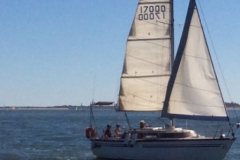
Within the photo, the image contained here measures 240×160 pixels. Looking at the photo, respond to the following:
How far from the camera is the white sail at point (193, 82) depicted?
3262cm

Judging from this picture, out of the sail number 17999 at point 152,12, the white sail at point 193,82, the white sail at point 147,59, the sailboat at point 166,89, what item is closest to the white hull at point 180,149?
the sailboat at point 166,89

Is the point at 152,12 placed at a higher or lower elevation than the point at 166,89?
higher

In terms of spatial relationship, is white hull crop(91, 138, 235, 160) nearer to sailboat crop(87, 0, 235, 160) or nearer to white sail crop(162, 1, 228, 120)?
sailboat crop(87, 0, 235, 160)

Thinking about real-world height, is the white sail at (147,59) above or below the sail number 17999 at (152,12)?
below

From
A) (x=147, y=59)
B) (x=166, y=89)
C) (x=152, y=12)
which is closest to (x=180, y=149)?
(x=166, y=89)

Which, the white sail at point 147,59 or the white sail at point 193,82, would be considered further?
the white sail at point 147,59

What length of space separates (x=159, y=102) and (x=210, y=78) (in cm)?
339

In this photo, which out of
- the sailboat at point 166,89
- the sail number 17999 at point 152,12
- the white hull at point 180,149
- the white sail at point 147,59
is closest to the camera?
the white hull at point 180,149

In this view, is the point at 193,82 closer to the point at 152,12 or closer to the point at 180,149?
the point at 180,149

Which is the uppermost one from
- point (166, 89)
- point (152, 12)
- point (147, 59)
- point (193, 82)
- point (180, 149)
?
point (152, 12)

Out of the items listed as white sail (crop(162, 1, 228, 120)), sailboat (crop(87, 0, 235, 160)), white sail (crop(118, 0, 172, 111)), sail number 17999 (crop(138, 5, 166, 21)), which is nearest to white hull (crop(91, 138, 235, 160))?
sailboat (crop(87, 0, 235, 160))

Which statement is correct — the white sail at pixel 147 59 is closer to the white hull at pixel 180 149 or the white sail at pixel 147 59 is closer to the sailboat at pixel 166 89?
the sailboat at pixel 166 89

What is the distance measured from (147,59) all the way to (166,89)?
2029 millimetres

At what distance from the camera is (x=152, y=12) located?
35.1 m
